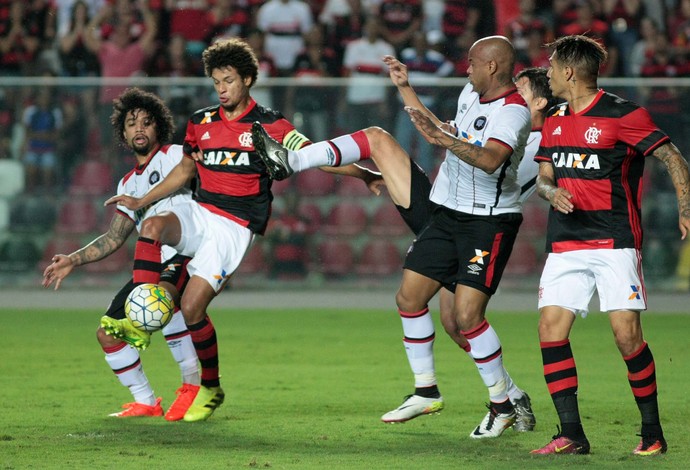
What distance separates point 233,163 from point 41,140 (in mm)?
7490

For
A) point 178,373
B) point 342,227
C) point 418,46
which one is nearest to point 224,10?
point 418,46

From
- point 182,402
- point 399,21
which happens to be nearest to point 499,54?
point 182,402

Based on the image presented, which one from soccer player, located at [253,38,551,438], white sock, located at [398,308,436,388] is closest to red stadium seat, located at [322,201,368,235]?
soccer player, located at [253,38,551,438]

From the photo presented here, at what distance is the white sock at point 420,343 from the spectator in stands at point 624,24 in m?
9.19

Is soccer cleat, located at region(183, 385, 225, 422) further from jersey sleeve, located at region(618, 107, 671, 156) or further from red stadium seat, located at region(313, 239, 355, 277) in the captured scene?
red stadium seat, located at region(313, 239, 355, 277)

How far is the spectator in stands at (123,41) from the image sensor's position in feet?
50.2

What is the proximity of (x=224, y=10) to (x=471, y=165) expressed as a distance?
10.3 m

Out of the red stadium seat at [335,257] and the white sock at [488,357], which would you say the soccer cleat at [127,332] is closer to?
the white sock at [488,357]

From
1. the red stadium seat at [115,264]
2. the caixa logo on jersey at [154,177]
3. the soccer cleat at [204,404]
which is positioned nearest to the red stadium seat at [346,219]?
the red stadium seat at [115,264]

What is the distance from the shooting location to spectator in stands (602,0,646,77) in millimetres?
15609

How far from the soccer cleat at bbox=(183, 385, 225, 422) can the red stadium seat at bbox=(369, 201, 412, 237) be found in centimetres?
692

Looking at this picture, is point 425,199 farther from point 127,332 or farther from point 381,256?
point 381,256

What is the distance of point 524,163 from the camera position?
278 inches

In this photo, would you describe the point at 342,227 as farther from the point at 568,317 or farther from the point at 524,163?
the point at 568,317
